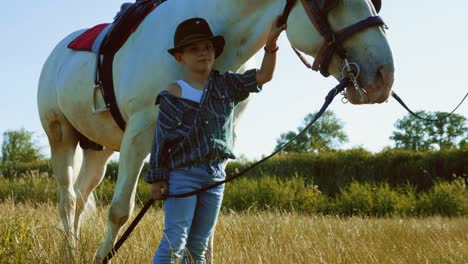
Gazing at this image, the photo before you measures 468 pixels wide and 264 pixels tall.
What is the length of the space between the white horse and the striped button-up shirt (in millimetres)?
451

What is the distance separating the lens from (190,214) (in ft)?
8.68

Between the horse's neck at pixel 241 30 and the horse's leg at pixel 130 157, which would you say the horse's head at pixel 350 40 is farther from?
the horse's leg at pixel 130 157

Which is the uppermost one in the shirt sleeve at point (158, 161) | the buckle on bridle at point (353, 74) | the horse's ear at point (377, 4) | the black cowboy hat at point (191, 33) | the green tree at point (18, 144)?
the green tree at point (18, 144)

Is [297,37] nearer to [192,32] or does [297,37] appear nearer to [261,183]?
[192,32]

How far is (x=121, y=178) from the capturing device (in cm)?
325

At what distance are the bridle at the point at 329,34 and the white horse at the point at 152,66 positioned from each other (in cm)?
3

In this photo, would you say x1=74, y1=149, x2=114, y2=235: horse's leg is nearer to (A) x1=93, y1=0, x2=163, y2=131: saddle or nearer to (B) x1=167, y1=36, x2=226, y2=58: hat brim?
(A) x1=93, y1=0, x2=163, y2=131: saddle

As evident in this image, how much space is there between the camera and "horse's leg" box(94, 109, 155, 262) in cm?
318

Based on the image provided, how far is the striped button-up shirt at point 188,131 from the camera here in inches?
105

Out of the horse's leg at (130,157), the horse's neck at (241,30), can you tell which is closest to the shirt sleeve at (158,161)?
the horse's leg at (130,157)

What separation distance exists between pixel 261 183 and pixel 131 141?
Result: 9.79 metres

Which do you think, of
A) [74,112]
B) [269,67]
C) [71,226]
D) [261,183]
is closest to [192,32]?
[269,67]

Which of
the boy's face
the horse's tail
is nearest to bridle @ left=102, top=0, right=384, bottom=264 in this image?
the boy's face

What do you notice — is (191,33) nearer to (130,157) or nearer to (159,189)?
(159,189)
